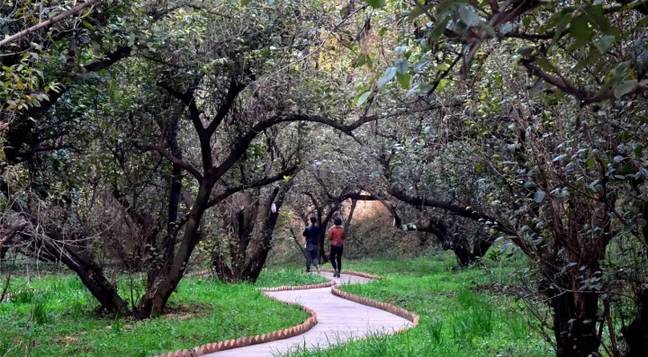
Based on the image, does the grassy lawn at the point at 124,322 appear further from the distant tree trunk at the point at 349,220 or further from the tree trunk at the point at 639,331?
the distant tree trunk at the point at 349,220

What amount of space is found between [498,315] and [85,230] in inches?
220

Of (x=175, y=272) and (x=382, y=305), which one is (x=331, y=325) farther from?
(x=175, y=272)

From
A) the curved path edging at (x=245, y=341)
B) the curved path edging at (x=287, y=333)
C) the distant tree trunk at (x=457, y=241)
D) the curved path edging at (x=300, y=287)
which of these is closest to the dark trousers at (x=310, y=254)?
the curved path edging at (x=300, y=287)

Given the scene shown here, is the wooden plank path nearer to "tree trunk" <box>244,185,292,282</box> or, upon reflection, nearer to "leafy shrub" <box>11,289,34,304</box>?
"tree trunk" <box>244,185,292,282</box>

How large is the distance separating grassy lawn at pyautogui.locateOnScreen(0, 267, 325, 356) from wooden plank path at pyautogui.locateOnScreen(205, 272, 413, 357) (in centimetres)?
44

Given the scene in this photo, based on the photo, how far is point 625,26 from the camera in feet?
14.5

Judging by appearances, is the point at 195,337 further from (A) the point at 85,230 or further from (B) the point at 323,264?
(B) the point at 323,264

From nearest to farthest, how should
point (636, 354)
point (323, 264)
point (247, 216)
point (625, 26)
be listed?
point (625, 26) < point (636, 354) < point (247, 216) < point (323, 264)

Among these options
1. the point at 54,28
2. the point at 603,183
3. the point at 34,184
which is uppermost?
the point at 54,28

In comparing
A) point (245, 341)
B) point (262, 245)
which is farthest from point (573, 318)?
point (262, 245)

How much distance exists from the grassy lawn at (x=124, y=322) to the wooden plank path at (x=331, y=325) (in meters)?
0.44

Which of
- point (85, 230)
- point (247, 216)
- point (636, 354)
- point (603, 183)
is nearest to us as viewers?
point (603, 183)

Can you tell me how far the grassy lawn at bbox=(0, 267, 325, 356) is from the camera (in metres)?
7.53

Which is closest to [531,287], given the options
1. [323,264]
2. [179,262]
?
[179,262]
